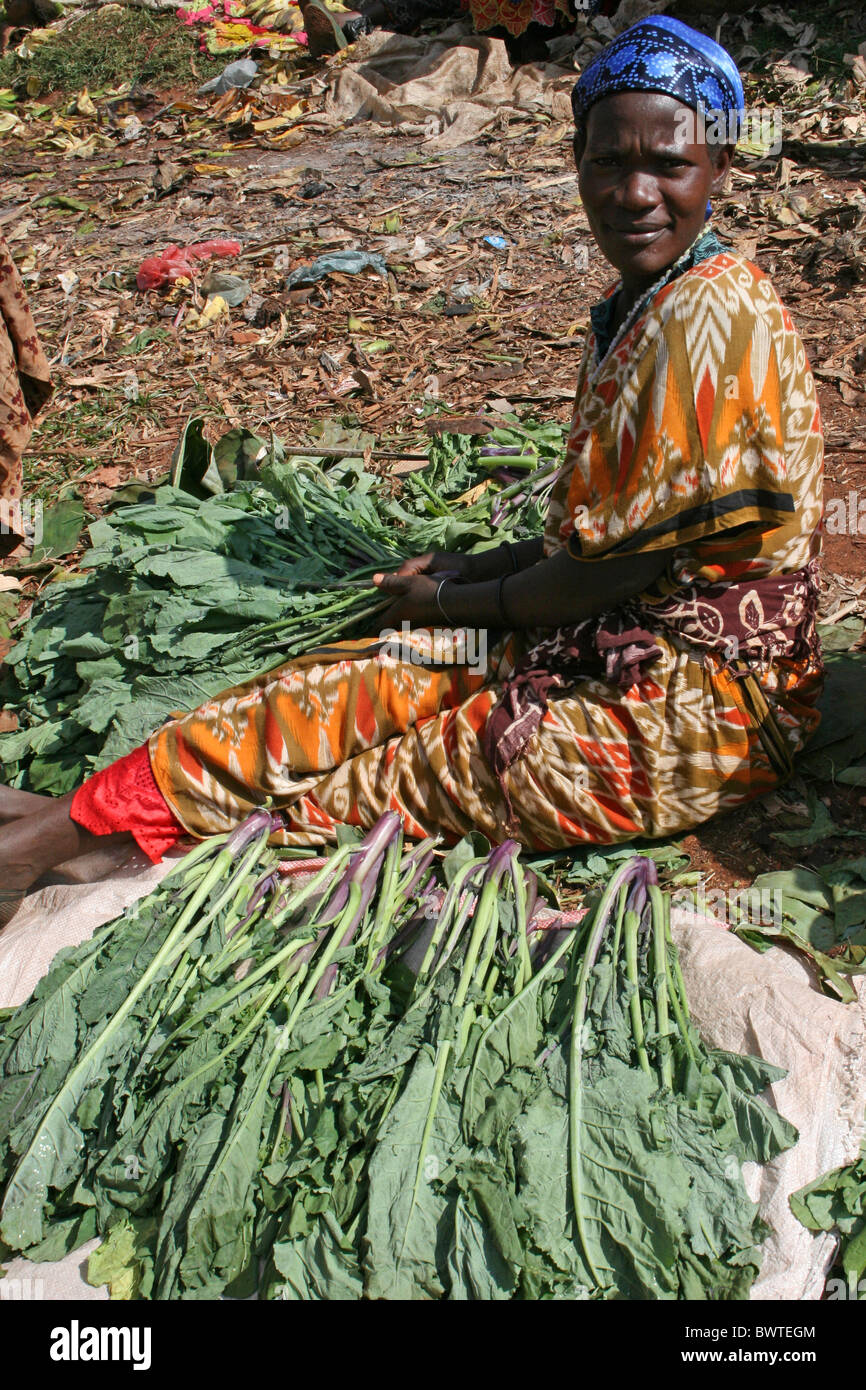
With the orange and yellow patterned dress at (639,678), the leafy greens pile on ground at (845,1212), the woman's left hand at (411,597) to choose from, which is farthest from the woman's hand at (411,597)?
the leafy greens pile on ground at (845,1212)

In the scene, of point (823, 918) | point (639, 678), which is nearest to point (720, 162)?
point (639, 678)

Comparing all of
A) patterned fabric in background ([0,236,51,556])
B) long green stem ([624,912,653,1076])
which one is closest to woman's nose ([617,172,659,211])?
long green stem ([624,912,653,1076])

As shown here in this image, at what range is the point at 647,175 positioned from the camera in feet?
6.47

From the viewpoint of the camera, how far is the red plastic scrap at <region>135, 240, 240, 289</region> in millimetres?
6023

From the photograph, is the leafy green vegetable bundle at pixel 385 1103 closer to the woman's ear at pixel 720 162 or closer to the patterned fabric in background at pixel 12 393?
the woman's ear at pixel 720 162

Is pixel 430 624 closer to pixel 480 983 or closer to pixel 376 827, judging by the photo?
pixel 376 827

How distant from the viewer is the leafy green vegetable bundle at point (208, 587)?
295cm

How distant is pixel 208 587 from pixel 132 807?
773mm

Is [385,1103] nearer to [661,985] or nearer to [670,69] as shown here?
[661,985]

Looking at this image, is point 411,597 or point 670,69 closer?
point 670,69

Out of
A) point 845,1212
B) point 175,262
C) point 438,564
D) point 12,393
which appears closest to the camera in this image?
point 845,1212

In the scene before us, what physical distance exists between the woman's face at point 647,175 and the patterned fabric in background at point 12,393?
3016 millimetres

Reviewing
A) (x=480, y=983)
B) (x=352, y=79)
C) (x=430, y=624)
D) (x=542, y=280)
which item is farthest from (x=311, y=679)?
(x=352, y=79)

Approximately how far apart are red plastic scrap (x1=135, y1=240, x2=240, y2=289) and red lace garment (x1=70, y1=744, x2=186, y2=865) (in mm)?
4374
